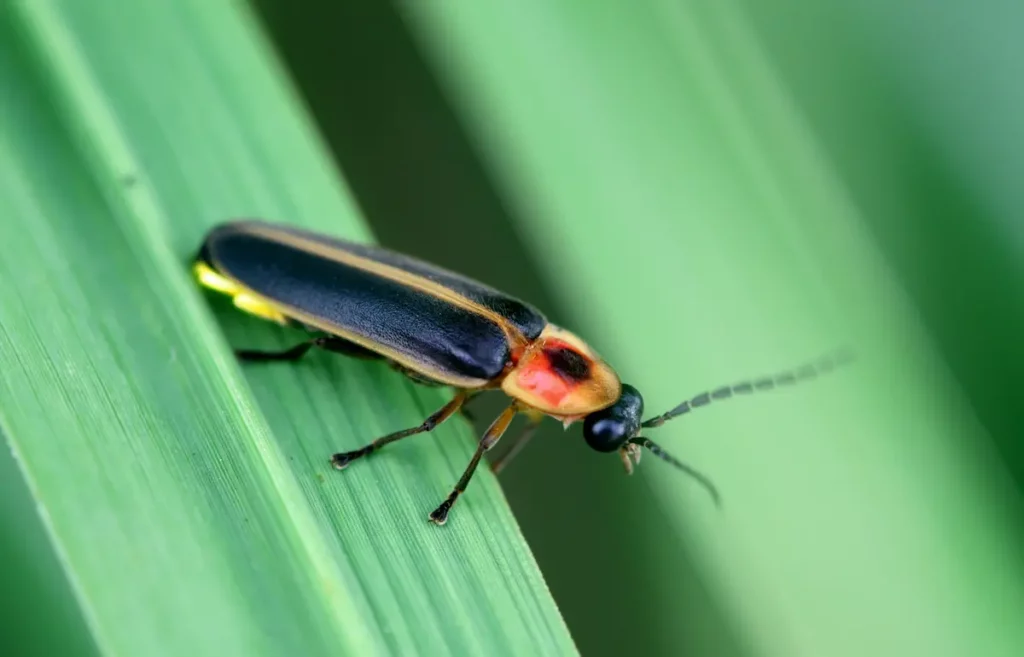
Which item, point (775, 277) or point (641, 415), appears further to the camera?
point (775, 277)

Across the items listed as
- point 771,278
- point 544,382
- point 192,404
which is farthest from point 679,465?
point 192,404

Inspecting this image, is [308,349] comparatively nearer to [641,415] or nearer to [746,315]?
[641,415]

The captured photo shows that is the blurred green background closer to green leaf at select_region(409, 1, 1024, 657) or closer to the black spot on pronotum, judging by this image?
green leaf at select_region(409, 1, 1024, 657)

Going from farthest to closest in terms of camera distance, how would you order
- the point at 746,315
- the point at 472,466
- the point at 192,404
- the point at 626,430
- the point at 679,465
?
the point at 746,315 → the point at 679,465 → the point at 626,430 → the point at 472,466 → the point at 192,404

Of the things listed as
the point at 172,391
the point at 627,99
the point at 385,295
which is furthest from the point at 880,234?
the point at 172,391

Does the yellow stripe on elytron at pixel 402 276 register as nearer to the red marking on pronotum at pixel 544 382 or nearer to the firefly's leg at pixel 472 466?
the red marking on pronotum at pixel 544 382

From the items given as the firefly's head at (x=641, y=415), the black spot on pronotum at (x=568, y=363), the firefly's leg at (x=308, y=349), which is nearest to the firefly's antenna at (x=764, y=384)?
the firefly's head at (x=641, y=415)
